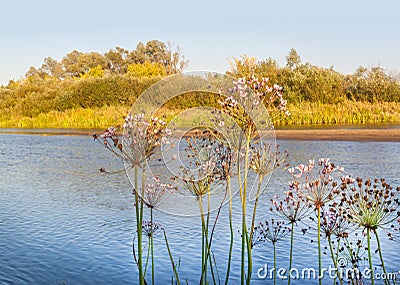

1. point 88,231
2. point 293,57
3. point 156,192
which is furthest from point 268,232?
point 293,57

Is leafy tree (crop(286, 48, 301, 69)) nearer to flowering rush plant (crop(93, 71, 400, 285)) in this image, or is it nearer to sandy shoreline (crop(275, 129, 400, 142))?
sandy shoreline (crop(275, 129, 400, 142))

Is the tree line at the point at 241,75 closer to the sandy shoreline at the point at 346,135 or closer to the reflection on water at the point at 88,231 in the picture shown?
the sandy shoreline at the point at 346,135

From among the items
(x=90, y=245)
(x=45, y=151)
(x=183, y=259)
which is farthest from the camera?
(x=45, y=151)

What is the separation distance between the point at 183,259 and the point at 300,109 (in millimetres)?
24103

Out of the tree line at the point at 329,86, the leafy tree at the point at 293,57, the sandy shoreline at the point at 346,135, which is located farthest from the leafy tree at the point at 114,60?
the sandy shoreline at the point at 346,135

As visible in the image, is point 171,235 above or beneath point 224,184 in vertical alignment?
beneath

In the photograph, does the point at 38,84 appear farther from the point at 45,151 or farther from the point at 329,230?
the point at 329,230

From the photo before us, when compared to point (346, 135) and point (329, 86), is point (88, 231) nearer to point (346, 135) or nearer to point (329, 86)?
point (346, 135)

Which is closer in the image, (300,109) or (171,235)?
(171,235)

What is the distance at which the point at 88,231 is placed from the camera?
7352mm

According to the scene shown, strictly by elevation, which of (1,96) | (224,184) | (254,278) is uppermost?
(1,96)

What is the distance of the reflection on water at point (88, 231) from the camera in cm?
588

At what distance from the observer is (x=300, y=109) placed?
1165 inches

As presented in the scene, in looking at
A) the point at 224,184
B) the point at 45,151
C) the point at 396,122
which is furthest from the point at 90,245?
the point at 396,122
